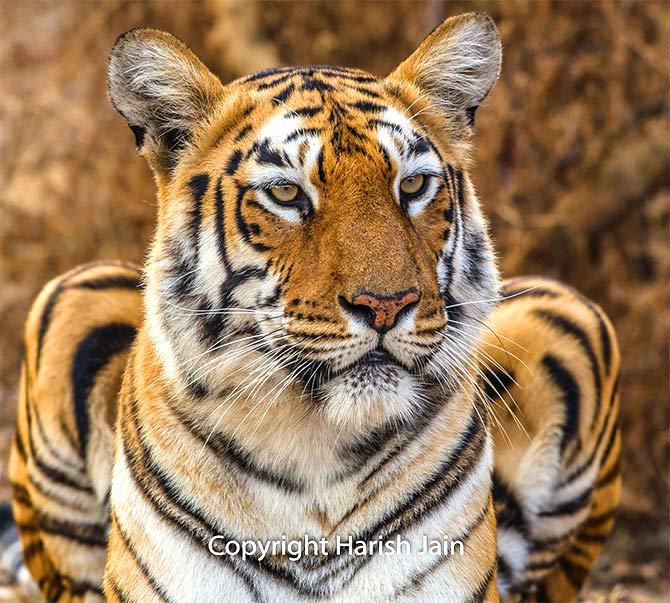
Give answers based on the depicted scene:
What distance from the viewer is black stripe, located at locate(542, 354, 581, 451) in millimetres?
3512

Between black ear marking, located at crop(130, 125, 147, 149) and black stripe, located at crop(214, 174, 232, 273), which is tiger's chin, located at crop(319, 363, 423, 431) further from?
black ear marking, located at crop(130, 125, 147, 149)

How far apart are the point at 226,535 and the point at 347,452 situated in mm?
330

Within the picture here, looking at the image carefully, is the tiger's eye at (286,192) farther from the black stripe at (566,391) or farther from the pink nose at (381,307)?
the black stripe at (566,391)

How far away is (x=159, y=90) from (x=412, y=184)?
2.09 feet

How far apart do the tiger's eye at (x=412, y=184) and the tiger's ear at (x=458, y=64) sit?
1.22 ft

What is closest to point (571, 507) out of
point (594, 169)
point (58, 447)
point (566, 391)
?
point (566, 391)

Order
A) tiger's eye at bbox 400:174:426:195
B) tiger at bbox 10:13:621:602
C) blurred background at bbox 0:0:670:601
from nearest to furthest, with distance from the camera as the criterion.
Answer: tiger at bbox 10:13:621:602 → tiger's eye at bbox 400:174:426:195 → blurred background at bbox 0:0:670:601

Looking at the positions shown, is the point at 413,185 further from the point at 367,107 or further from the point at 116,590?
the point at 116,590

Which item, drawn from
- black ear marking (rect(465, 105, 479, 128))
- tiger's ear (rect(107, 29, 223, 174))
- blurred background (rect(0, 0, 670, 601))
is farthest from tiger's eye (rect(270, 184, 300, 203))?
blurred background (rect(0, 0, 670, 601))

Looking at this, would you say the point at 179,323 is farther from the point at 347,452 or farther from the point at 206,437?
the point at 347,452

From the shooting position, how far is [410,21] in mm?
5879

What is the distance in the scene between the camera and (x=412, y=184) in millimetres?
2400

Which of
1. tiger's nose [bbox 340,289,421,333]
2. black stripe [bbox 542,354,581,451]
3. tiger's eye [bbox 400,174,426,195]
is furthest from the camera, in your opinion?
black stripe [bbox 542,354,581,451]

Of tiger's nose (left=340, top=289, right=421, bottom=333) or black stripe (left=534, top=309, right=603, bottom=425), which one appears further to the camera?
black stripe (left=534, top=309, right=603, bottom=425)
